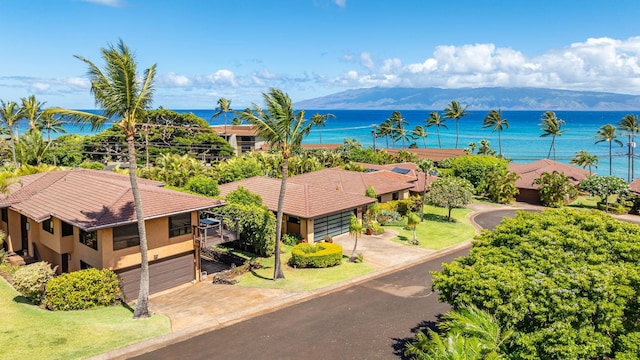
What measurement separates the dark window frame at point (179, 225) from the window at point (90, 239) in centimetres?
384

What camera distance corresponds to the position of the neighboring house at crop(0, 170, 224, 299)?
22484 mm

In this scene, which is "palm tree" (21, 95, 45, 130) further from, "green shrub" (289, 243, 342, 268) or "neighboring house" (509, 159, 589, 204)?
"neighboring house" (509, 159, 589, 204)

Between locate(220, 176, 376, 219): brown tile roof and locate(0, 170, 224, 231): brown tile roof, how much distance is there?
9.41 metres

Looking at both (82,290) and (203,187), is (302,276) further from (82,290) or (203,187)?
(203,187)

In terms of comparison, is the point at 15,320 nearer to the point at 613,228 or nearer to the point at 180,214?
the point at 180,214

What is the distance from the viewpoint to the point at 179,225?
25.4 m

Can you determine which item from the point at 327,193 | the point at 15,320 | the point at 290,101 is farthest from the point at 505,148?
the point at 15,320

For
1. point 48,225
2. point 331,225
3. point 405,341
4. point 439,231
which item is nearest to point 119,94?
point 48,225

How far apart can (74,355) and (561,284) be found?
665 inches

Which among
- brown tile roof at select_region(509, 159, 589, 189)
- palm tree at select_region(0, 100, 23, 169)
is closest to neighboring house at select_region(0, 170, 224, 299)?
palm tree at select_region(0, 100, 23, 169)

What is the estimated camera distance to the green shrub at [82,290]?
20.6m

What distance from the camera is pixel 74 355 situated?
52.4 ft

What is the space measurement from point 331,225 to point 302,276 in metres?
9.89

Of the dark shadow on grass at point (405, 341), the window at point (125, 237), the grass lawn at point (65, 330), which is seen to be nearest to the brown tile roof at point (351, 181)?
the window at point (125, 237)
